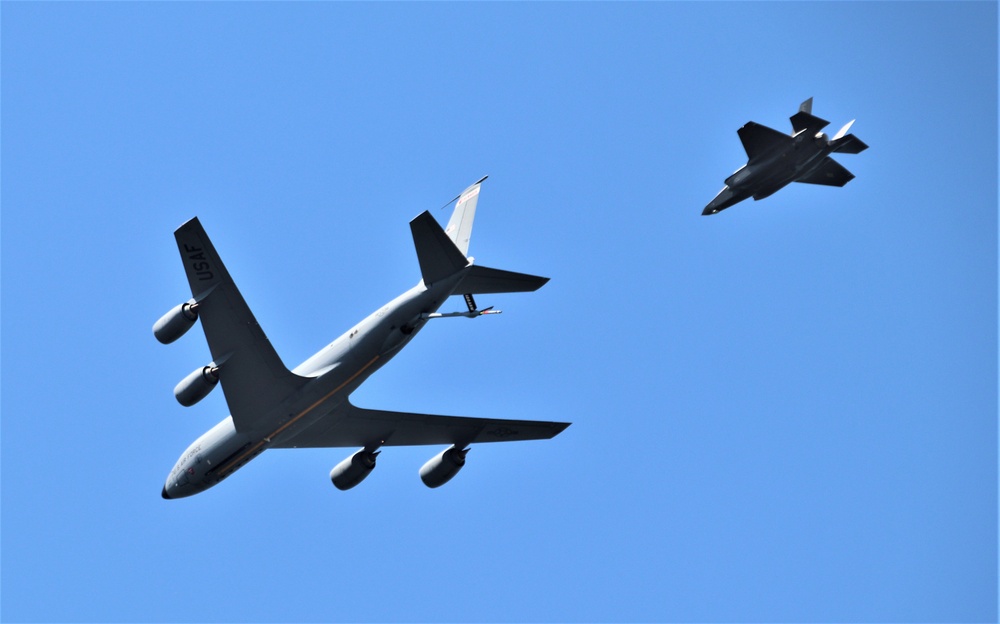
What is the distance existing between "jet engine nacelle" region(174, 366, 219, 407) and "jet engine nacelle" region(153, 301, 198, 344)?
4.74 feet

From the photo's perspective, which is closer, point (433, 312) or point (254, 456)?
point (433, 312)

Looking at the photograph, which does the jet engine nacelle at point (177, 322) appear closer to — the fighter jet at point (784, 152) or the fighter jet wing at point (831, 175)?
the fighter jet at point (784, 152)

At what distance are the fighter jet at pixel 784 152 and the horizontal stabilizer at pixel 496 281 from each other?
36.0 feet

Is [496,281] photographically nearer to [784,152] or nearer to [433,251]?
[433,251]

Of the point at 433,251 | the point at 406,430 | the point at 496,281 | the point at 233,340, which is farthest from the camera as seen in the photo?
the point at 406,430

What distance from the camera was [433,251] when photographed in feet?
87.4

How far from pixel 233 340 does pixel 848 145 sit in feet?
64.3

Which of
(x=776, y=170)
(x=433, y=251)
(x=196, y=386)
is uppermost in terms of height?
(x=776, y=170)

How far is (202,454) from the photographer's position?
3092 centimetres

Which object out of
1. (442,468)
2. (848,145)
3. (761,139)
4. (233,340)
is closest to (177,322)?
(233,340)

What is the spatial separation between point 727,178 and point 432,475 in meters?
13.5

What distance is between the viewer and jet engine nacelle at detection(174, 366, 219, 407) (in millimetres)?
28656

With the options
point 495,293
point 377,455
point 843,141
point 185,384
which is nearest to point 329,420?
point 377,455

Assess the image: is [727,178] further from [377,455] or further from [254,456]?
[254,456]
